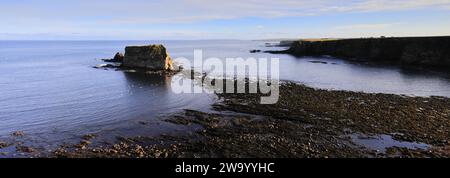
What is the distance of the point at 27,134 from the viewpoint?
91.4 ft

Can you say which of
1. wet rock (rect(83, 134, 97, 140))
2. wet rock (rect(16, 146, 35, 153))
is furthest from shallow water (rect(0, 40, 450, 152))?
wet rock (rect(16, 146, 35, 153))

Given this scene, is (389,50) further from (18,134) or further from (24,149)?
(24,149)

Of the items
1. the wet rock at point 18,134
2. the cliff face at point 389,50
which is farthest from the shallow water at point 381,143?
the cliff face at point 389,50

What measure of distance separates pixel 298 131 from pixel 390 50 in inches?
3393

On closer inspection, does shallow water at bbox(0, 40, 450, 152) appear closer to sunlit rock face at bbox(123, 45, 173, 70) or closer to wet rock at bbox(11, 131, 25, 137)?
wet rock at bbox(11, 131, 25, 137)

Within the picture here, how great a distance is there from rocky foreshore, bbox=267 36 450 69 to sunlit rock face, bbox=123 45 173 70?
194 feet

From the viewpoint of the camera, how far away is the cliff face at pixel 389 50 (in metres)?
86.1

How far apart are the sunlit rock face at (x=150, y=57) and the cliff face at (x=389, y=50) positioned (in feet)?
197

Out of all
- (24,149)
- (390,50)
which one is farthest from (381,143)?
(390,50)

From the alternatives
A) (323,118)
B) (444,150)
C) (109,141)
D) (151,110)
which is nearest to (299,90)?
(323,118)

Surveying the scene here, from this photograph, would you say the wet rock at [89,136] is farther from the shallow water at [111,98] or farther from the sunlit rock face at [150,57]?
the sunlit rock face at [150,57]

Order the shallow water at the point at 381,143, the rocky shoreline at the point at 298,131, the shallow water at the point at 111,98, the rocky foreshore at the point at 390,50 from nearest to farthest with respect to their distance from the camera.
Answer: the rocky shoreline at the point at 298,131 → the shallow water at the point at 381,143 → the shallow water at the point at 111,98 → the rocky foreshore at the point at 390,50

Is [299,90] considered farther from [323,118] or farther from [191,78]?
[191,78]

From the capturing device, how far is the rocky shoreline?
23559mm
